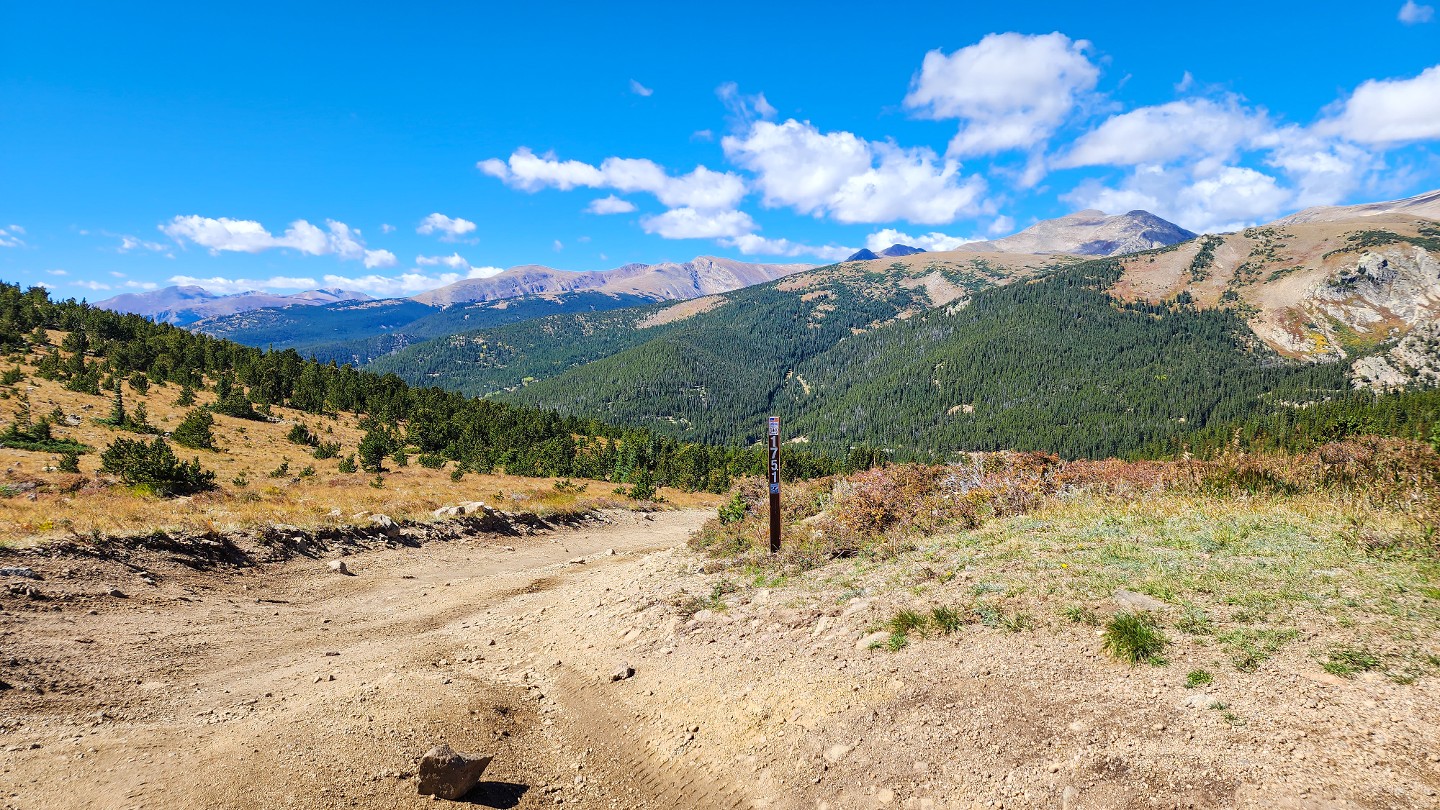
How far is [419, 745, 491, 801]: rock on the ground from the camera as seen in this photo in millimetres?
5695

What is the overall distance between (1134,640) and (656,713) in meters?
5.92

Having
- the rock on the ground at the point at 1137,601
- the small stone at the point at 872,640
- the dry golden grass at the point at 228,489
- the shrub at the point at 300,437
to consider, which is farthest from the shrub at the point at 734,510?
the shrub at the point at 300,437

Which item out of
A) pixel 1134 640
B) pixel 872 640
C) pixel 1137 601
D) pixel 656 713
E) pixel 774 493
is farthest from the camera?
pixel 774 493

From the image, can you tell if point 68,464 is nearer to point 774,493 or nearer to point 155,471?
point 155,471

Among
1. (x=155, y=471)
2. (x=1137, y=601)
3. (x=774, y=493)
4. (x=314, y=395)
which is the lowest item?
(x=1137, y=601)

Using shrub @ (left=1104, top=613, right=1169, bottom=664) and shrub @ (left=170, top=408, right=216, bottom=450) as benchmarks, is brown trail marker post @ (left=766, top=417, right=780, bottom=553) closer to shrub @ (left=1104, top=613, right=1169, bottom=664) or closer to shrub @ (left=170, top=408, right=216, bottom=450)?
shrub @ (left=1104, top=613, right=1169, bottom=664)

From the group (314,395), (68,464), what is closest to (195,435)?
(68,464)

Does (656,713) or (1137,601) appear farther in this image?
(656,713)

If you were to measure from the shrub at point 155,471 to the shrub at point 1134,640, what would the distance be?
26267 millimetres

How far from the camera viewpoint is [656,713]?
25.4 feet

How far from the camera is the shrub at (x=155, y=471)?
62.5 feet

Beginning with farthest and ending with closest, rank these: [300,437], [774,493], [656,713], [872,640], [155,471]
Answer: [300,437] → [155,471] → [774,493] → [872,640] → [656,713]

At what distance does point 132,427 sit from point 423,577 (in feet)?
97.0

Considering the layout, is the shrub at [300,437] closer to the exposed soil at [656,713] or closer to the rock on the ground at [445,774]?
the exposed soil at [656,713]
